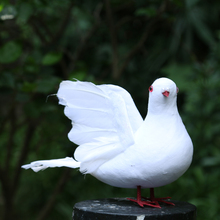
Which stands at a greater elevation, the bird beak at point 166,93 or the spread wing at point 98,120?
the bird beak at point 166,93

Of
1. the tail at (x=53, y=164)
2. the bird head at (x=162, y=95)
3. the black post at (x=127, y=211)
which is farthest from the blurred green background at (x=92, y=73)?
the black post at (x=127, y=211)

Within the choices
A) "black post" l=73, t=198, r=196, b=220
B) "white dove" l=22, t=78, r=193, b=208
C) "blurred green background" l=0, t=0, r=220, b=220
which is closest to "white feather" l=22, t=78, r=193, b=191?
"white dove" l=22, t=78, r=193, b=208

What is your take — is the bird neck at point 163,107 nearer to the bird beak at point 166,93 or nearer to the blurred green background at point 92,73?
the bird beak at point 166,93

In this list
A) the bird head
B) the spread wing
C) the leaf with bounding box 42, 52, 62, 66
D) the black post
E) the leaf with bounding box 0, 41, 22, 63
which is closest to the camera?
the black post

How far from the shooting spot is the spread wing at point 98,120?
1.72 m

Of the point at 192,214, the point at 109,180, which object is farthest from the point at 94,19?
the point at 192,214

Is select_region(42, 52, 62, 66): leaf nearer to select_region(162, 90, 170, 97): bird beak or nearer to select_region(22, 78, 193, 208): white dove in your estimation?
select_region(22, 78, 193, 208): white dove

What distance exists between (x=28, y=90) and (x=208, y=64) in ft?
7.27

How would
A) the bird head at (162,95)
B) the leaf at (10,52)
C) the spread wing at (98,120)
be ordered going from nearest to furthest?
the bird head at (162,95)
the spread wing at (98,120)
the leaf at (10,52)

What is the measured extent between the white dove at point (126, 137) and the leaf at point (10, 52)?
0.63 m

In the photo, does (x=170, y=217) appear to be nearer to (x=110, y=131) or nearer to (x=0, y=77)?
(x=110, y=131)

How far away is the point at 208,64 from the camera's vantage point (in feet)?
12.3

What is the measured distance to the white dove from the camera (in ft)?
5.23

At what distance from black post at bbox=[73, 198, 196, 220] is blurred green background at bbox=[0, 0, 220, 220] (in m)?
0.94
